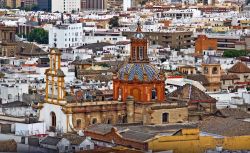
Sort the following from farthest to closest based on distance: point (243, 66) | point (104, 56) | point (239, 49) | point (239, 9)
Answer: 1. point (239, 9)
2. point (239, 49)
3. point (104, 56)
4. point (243, 66)

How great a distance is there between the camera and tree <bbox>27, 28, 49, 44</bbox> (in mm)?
127469

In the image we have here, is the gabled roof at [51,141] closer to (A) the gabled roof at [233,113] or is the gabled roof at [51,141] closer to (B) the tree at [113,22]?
(A) the gabled roof at [233,113]

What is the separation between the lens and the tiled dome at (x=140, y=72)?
57.1 metres

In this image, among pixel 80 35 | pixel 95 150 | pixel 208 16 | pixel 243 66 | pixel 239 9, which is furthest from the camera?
pixel 239 9

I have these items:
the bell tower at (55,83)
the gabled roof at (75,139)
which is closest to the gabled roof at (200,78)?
the bell tower at (55,83)

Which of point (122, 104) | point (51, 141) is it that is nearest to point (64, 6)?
point (122, 104)

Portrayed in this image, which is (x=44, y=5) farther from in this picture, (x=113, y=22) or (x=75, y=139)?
(x=75, y=139)

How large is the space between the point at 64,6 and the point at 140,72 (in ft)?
438

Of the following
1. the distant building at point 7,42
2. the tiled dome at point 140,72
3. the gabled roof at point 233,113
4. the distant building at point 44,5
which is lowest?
the distant building at point 44,5

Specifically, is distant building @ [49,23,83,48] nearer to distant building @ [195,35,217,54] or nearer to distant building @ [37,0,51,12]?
distant building @ [195,35,217,54]

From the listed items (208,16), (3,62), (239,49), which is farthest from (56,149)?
(208,16)

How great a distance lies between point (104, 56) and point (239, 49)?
1863cm

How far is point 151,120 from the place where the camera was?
184ft

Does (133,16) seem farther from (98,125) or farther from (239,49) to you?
(98,125)
